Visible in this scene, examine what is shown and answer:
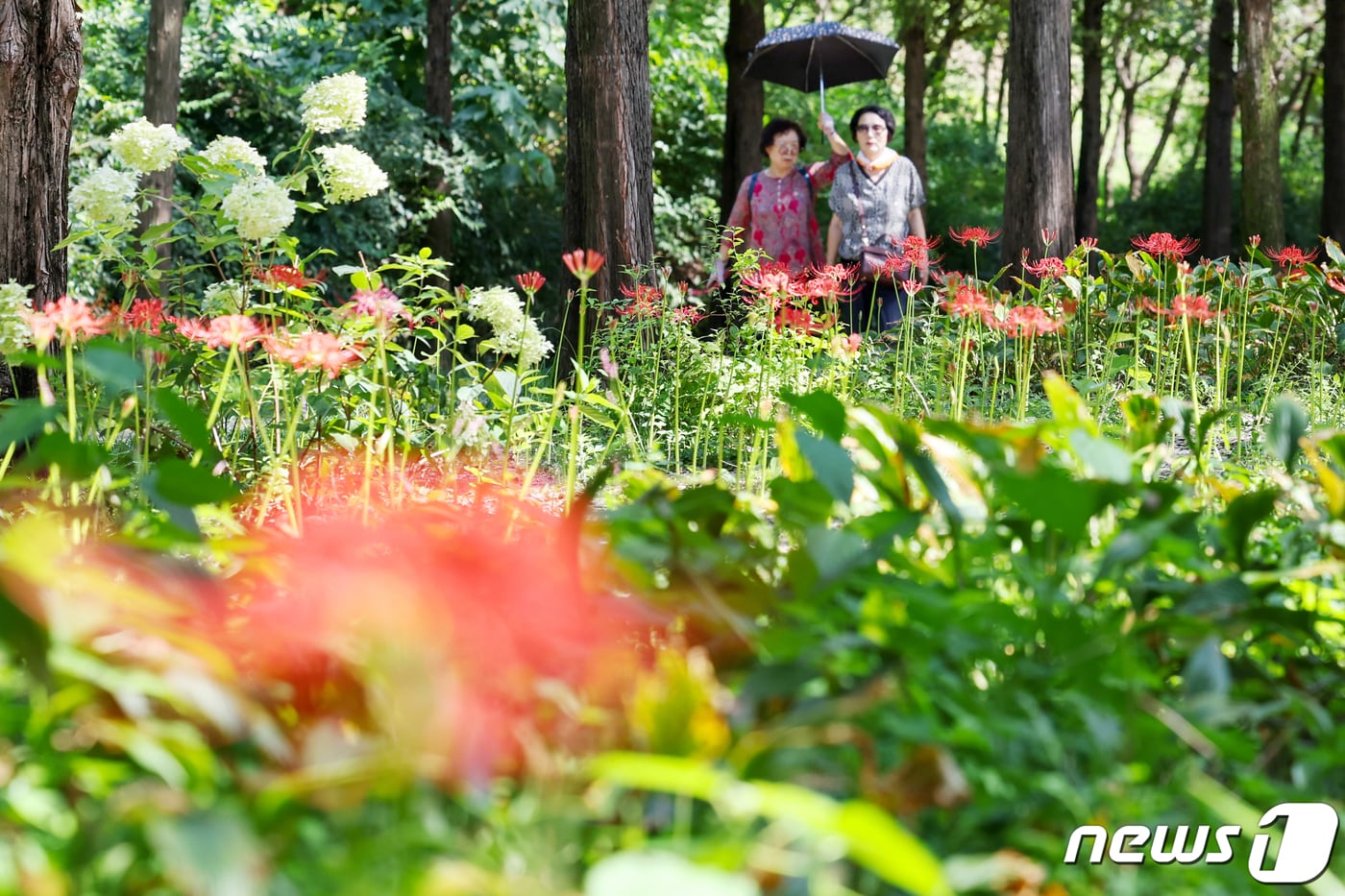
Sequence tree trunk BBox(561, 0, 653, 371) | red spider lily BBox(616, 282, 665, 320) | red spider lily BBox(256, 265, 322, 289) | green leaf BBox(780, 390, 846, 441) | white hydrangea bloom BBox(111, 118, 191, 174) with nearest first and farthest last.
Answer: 1. green leaf BBox(780, 390, 846, 441)
2. red spider lily BBox(256, 265, 322, 289)
3. white hydrangea bloom BBox(111, 118, 191, 174)
4. red spider lily BBox(616, 282, 665, 320)
5. tree trunk BBox(561, 0, 653, 371)

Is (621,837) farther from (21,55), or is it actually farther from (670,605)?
(21,55)

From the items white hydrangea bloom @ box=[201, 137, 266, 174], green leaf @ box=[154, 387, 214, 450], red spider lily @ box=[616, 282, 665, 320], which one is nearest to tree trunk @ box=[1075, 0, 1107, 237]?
red spider lily @ box=[616, 282, 665, 320]

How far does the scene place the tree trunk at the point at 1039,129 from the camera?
7.73 metres

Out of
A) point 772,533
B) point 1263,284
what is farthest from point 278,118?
point 772,533

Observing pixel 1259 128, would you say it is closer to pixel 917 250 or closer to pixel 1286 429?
pixel 917 250

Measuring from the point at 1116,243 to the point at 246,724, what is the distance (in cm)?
2114

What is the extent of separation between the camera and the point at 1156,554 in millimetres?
1657

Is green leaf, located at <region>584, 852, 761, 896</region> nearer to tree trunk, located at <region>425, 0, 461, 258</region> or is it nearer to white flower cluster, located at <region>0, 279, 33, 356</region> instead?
white flower cluster, located at <region>0, 279, 33, 356</region>

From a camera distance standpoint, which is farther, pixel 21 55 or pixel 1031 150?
pixel 1031 150

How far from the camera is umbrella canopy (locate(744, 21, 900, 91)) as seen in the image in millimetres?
9422

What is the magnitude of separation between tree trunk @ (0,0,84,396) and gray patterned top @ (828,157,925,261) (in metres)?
5.04

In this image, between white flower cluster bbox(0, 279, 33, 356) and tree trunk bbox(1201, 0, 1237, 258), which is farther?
tree trunk bbox(1201, 0, 1237, 258)

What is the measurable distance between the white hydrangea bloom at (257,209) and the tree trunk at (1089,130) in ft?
52.2

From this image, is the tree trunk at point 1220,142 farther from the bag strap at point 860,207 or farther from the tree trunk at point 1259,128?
the bag strap at point 860,207
